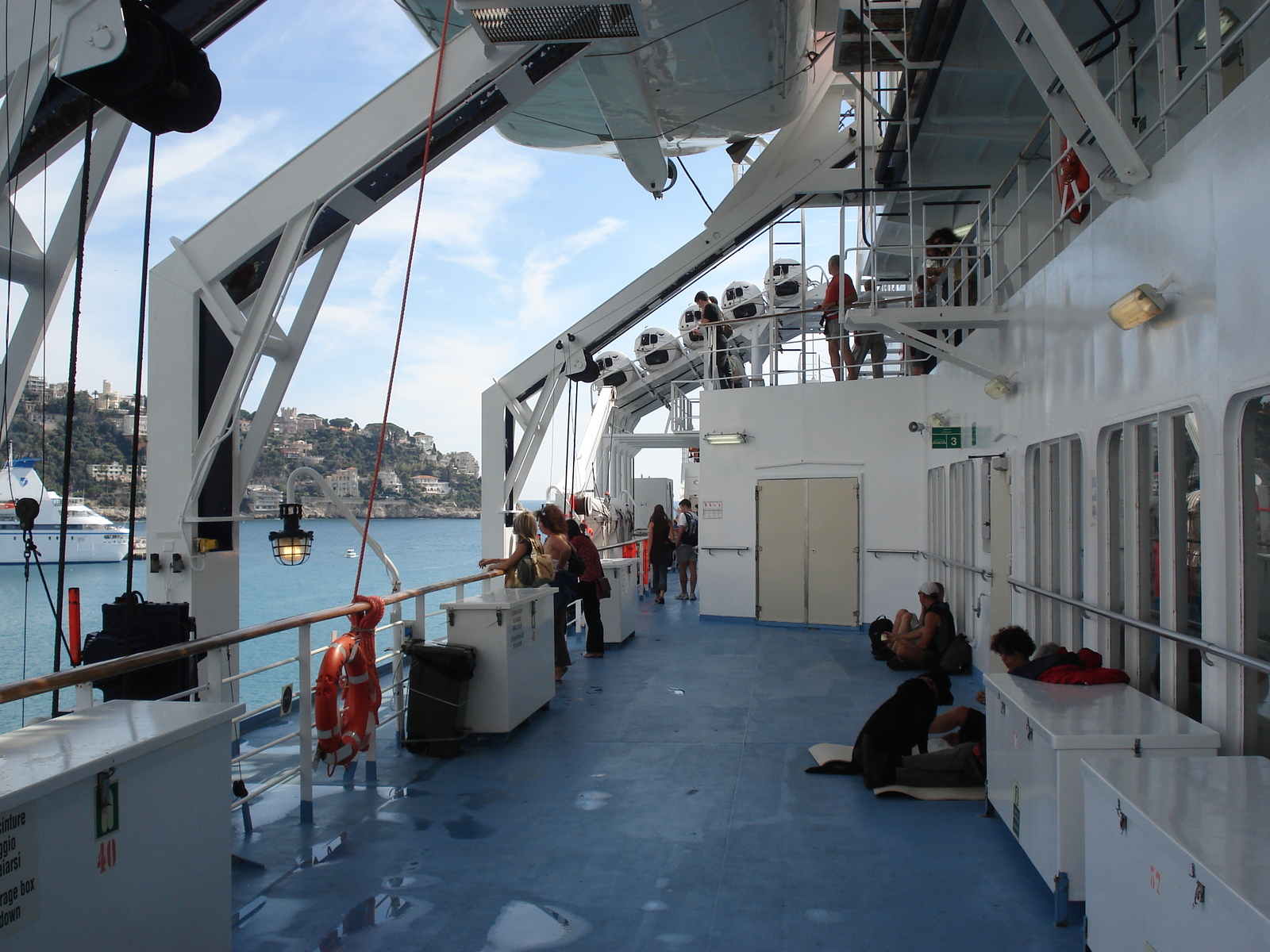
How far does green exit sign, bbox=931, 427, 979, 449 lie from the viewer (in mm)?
8727

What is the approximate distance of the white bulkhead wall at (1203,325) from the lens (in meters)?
3.22

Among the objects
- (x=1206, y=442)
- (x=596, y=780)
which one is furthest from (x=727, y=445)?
(x=1206, y=442)

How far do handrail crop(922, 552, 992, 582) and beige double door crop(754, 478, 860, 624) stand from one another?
908mm

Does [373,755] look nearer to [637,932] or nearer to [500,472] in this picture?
[637,932]

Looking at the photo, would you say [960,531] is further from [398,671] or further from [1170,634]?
[398,671]

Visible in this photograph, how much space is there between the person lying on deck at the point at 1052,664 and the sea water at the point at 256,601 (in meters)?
3.74

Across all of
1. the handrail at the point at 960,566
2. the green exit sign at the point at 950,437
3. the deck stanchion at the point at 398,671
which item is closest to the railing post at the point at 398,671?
the deck stanchion at the point at 398,671

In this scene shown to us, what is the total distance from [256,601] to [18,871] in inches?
1414

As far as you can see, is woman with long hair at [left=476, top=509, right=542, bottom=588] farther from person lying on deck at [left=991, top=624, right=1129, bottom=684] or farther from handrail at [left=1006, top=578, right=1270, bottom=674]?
handrail at [left=1006, top=578, right=1270, bottom=674]

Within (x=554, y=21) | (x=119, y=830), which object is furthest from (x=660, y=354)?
(x=119, y=830)

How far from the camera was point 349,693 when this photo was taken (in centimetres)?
494

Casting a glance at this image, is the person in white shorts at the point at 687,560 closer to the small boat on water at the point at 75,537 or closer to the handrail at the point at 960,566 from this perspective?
the handrail at the point at 960,566

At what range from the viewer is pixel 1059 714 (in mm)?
3588

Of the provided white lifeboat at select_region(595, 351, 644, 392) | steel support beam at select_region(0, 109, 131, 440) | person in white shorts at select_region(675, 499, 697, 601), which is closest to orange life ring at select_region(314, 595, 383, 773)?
steel support beam at select_region(0, 109, 131, 440)
